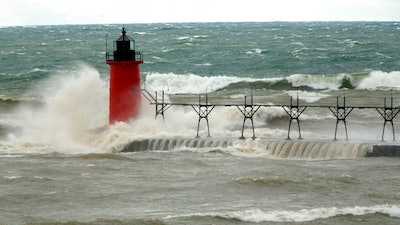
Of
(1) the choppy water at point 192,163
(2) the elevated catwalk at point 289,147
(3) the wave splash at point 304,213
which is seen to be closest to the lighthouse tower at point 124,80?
(1) the choppy water at point 192,163

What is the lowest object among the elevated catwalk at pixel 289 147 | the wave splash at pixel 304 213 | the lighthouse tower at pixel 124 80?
the wave splash at pixel 304 213

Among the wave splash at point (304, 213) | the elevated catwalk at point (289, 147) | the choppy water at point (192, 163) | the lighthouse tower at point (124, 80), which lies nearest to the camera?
the wave splash at point (304, 213)

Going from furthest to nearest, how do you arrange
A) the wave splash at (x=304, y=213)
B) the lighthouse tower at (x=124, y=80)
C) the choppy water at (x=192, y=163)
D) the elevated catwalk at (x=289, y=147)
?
the lighthouse tower at (x=124, y=80) → the elevated catwalk at (x=289, y=147) → the choppy water at (x=192, y=163) → the wave splash at (x=304, y=213)

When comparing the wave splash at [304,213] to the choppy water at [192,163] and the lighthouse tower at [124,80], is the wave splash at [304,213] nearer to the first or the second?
the choppy water at [192,163]

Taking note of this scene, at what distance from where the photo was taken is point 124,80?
29.7m

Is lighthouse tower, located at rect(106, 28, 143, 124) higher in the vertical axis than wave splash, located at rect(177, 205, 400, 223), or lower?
higher

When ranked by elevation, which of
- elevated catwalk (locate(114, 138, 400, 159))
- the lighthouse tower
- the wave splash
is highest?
the lighthouse tower

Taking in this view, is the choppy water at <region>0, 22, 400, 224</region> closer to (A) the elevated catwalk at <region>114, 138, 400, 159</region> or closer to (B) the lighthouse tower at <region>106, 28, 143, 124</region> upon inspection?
(A) the elevated catwalk at <region>114, 138, 400, 159</region>

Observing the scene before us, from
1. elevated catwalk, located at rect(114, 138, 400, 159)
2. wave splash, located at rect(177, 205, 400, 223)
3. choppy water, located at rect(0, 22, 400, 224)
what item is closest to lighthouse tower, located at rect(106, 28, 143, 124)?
choppy water, located at rect(0, 22, 400, 224)

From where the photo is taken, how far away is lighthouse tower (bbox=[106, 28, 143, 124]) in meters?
29.5

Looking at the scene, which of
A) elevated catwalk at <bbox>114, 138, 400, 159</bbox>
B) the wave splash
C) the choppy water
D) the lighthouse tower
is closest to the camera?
the wave splash

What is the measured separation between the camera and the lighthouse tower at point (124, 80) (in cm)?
2955

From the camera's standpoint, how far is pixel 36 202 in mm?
19938

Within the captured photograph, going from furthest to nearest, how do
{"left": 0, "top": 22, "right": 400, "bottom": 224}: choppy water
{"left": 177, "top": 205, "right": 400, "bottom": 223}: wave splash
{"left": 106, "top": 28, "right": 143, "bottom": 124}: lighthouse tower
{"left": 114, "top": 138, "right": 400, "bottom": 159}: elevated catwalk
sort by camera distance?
{"left": 106, "top": 28, "right": 143, "bottom": 124}: lighthouse tower → {"left": 114, "top": 138, "right": 400, "bottom": 159}: elevated catwalk → {"left": 0, "top": 22, "right": 400, "bottom": 224}: choppy water → {"left": 177, "top": 205, "right": 400, "bottom": 223}: wave splash
